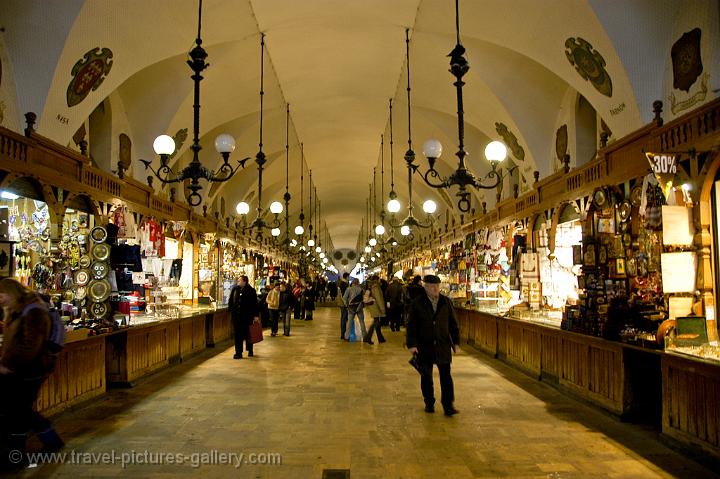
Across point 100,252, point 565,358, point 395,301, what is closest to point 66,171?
point 100,252

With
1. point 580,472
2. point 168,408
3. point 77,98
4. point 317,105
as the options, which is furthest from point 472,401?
point 317,105

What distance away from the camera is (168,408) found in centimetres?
593

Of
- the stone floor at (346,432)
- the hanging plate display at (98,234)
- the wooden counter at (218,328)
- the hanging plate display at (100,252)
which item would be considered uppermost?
the hanging plate display at (98,234)

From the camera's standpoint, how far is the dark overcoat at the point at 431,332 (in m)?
5.67

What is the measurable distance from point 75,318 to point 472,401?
4.67 m

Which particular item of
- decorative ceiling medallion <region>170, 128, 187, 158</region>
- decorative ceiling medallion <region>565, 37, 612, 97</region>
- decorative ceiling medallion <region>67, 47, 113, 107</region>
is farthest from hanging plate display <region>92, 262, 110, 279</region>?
decorative ceiling medallion <region>565, 37, 612, 97</region>

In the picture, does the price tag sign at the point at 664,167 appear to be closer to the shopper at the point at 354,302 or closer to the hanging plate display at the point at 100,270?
the hanging plate display at the point at 100,270

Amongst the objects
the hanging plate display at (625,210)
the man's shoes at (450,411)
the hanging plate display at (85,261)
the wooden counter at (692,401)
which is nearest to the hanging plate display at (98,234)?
the hanging plate display at (85,261)

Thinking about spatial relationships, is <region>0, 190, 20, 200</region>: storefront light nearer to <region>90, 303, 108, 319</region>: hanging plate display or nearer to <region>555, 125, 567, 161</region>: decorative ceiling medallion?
<region>90, 303, 108, 319</region>: hanging plate display

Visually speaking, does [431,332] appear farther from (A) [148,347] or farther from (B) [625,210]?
(A) [148,347]

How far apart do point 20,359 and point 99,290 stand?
3.40 meters

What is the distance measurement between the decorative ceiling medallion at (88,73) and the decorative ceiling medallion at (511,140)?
681 centimetres

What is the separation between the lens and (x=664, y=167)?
5281 millimetres

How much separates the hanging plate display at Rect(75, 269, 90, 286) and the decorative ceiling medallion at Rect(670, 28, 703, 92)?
7.09 meters
